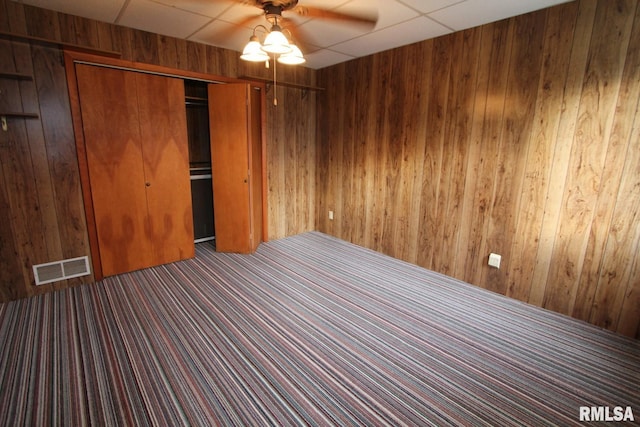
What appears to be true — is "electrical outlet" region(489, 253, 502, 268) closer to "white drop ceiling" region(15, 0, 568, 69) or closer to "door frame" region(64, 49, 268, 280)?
"white drop ceiling" region(15, 0, 568, 69)

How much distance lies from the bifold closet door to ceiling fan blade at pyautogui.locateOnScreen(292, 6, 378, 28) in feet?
5.59

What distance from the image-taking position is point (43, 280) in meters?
2.73

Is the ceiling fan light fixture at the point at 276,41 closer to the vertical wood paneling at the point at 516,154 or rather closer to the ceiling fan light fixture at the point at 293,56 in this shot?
the ceiling fan light fixture at the point at 293,56

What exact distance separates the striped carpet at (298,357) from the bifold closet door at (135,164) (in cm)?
46

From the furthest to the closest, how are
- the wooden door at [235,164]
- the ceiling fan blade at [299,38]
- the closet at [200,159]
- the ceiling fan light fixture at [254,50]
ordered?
1. the closet at [200,159]
2. the wooden door at [235,164]
3. the ceiling fan blade at [299,38]
4. the ceiling fan light fixture at [254,50]

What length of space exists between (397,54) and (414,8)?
102 cm

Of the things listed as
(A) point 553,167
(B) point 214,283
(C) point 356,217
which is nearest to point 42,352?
(B) point 214,283

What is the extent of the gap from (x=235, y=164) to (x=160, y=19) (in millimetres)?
1578

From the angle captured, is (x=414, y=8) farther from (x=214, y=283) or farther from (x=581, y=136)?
(x=214, y=283)

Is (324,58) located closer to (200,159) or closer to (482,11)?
(482,11)

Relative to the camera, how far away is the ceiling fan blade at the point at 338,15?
2.35 metres

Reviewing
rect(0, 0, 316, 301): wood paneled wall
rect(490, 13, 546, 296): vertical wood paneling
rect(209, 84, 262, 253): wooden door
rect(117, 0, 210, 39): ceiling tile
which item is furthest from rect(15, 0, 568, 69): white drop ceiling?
rect(209, 84, 262, 253): wooden door

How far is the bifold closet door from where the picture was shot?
2.85 m

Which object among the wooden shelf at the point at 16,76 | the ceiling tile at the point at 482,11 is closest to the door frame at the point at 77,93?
the wooden shelf at the point at 16,76
